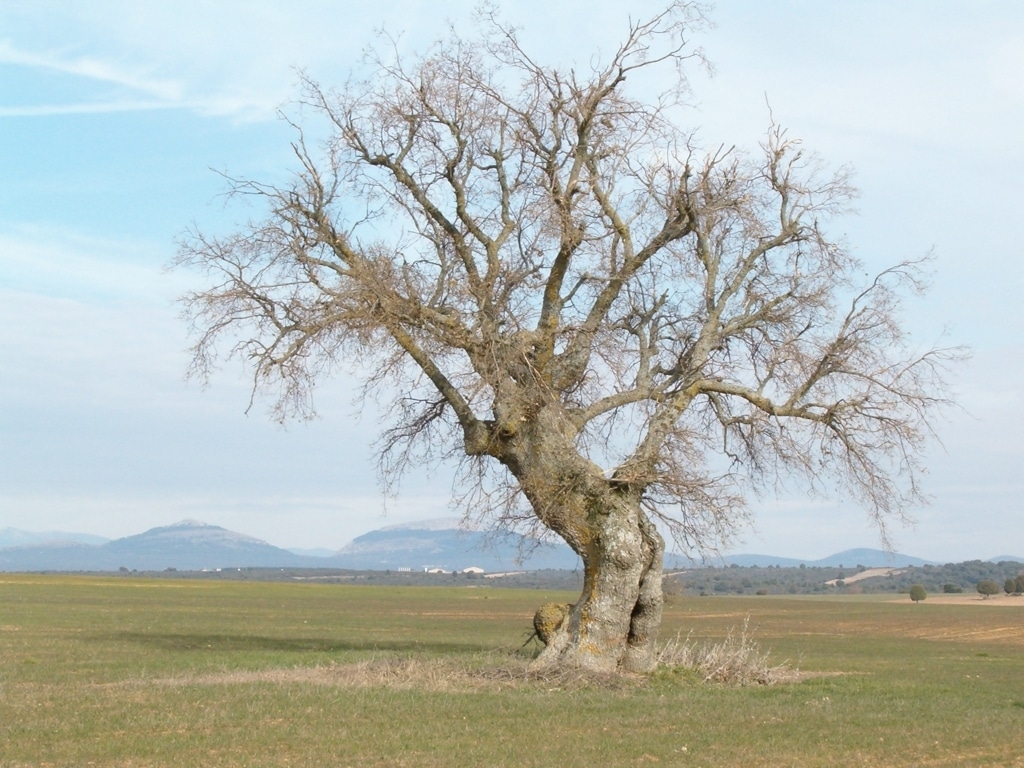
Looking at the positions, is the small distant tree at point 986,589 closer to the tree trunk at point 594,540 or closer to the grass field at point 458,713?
the grass field at point 458,713

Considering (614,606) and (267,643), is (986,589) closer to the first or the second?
(267,643)

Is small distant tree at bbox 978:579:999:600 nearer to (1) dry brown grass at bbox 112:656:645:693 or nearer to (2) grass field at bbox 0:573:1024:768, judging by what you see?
(2) grass field at bbox 0:573:1024:768

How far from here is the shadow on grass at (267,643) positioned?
31562 mm

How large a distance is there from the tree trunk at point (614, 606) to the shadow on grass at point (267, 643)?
373 inches

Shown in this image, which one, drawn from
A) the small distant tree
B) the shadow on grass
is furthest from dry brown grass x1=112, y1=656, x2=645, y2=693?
the small distant tree

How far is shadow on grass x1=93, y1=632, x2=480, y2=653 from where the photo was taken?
31.6 meters

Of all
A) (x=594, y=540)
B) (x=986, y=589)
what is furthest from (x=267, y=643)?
(x=986, y=589)

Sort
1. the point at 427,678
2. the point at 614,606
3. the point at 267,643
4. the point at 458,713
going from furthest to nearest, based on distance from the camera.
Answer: the point at 267,643 → the point at 614,606 → the point at 427,678 → the point at 458,713

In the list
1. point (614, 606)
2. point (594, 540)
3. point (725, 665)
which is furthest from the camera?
point (725, 665)

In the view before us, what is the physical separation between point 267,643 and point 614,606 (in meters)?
16.4

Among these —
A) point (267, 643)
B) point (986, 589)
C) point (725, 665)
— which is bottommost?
point (267, 643)

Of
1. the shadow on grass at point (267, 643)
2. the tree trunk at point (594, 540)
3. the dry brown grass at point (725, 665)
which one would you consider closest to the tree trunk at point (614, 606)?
the tree trunk at point (594, 540)

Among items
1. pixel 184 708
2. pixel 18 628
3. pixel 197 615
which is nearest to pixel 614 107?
pixel 184 708

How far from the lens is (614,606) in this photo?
2122 centimetres
